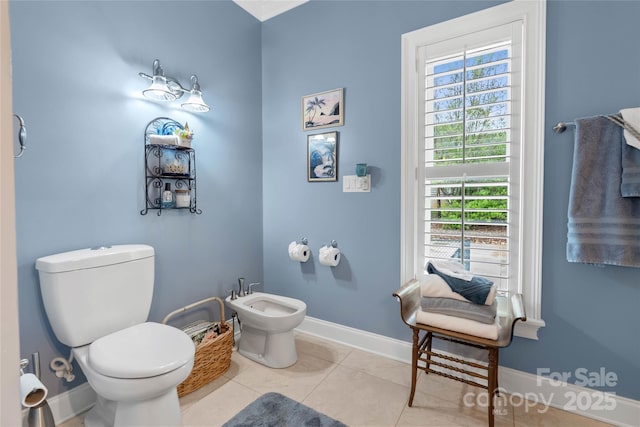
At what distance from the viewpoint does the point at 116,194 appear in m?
1.77

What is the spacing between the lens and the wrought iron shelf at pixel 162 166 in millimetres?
1920

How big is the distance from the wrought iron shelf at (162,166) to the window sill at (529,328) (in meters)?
2.25

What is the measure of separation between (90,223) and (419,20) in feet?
7.79

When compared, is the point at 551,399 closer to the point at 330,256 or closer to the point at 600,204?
the point at 600,204

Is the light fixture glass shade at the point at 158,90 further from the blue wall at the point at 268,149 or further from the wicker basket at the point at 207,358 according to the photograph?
the wicker basket at the point at 207,358

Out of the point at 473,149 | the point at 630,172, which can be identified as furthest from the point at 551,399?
the point at 473,149

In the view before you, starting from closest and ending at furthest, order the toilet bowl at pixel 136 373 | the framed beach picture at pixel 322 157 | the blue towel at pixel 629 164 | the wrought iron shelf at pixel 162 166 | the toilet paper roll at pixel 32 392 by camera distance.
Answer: the toilet paper roll at pixel 32 392 < the toilet bowl at pixel 136 373 < the blue towel at pixel 629 164 < the wrought iron shelf at pixel 162 166 < the framed beach picture at pixel 322 157

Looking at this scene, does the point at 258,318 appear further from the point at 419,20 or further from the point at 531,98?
the point at 419,20

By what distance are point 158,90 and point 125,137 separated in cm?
35

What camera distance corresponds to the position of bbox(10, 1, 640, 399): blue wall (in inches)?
59.5

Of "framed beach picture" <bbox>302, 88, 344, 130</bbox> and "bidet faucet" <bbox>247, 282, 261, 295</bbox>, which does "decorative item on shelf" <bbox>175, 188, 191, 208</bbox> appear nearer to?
"bidet faucet" <bbox>247, 282, 261, 295</bbox>

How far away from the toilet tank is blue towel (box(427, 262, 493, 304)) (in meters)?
1.72

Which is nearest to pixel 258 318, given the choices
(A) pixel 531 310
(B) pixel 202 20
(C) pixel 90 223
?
(C) pixel 90 223

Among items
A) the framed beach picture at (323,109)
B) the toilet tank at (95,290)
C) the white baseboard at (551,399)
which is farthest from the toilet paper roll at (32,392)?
the framed beach picture at (323,109)
